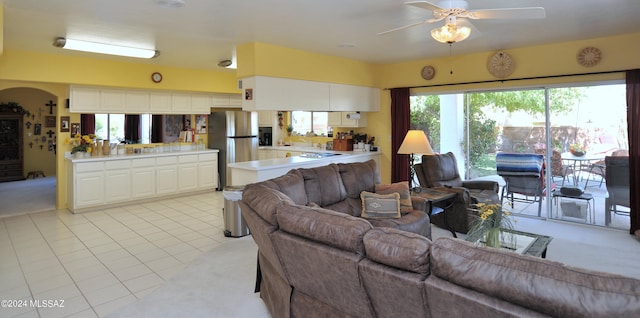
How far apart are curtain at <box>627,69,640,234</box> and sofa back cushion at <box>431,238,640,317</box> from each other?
457cm

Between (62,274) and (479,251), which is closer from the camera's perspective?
(479,251)

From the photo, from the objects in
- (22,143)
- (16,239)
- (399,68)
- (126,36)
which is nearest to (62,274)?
(16,239)

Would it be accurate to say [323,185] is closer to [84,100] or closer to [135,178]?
[135,178]

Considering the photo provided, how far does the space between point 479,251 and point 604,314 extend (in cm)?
44

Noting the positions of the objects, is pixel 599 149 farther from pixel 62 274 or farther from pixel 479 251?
pixel 62 274

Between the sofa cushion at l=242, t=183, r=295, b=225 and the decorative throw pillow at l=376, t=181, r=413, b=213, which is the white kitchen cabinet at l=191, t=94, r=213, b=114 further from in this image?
the sofa cushion at l=242, t=183, r=295, b=225

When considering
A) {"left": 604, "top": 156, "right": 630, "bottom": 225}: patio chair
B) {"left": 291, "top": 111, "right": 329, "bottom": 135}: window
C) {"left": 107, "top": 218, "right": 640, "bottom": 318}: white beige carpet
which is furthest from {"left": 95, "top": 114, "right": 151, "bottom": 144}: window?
{"left": 604, "top": 156, "right": 630, "bottom": 225}: patio chair

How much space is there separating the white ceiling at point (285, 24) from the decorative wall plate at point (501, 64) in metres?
0.16

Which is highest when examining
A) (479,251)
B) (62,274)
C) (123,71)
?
(123,71)

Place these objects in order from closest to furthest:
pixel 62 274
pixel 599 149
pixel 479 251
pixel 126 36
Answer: pixel 479 251 < pixel 62 274 < pixel 126 36 < pixel 599 149

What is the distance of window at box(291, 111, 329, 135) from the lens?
8.48 meters

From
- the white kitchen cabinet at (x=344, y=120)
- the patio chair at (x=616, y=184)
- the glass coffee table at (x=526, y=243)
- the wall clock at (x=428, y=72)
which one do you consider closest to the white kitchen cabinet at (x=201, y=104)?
the white kitchen cabinet at (x=344, y=120)

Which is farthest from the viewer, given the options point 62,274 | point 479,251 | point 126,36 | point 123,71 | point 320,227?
point 123,71

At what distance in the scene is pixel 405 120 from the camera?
21.7ft
